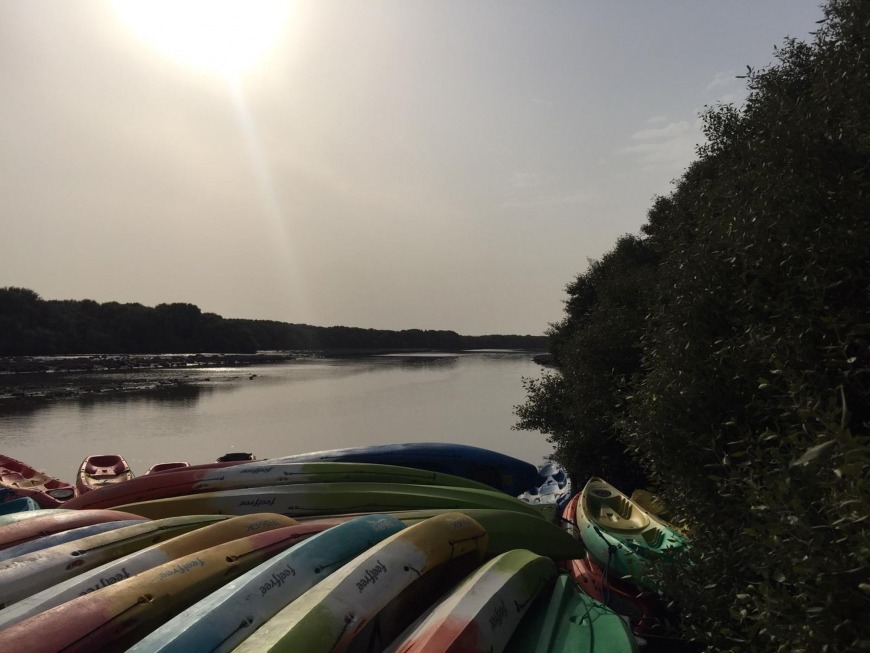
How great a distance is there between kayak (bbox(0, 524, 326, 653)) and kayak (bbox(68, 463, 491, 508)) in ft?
9.95

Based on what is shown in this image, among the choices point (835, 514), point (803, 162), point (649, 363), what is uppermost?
point (803, 162)

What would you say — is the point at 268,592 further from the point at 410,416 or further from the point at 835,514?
the point at 410,416

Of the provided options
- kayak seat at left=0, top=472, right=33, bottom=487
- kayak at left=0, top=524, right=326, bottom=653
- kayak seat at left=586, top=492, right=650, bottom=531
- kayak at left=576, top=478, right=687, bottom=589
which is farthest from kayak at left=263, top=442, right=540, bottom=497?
kayak seat at left=0, top=472, right=33, bottom=487

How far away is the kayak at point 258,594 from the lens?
313 cm

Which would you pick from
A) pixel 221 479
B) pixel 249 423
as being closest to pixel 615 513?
pixel 221 479

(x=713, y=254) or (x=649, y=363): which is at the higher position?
(x=713, y=254)

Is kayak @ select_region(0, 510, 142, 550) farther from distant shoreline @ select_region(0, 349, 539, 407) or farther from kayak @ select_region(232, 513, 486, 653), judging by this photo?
distant shoreline @ select_region(0, 349, 539, 407)

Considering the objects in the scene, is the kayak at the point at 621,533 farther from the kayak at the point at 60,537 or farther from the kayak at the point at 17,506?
the kayak at the point at 17,506

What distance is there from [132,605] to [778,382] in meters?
4.60

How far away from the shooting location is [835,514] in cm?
264

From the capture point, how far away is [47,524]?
5.17 meters

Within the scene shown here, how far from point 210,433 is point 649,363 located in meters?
20.6

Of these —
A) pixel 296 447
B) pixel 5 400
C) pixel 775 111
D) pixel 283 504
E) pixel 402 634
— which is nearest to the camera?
pixel 402 634

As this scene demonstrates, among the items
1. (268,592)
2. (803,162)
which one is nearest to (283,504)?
(268,592)
